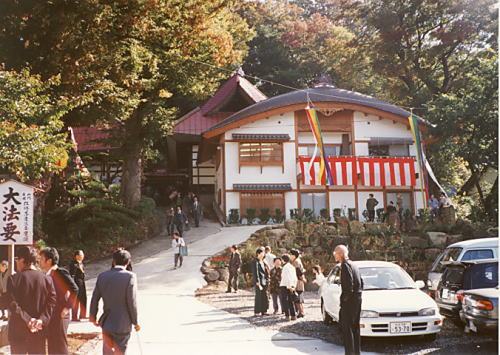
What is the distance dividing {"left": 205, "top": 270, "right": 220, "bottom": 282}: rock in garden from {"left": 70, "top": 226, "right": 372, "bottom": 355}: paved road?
265 millimetres

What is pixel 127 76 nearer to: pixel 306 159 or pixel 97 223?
pixel 97 223

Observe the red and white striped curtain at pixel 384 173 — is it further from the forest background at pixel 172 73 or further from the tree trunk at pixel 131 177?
the tree trunk at pixel 131 177

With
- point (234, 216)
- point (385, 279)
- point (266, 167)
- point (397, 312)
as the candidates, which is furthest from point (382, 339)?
point (266, 167)

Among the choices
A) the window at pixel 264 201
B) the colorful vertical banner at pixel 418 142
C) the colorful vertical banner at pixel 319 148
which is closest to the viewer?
the colorful vertical banner at pixel 418 142

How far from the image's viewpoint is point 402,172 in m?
26.0

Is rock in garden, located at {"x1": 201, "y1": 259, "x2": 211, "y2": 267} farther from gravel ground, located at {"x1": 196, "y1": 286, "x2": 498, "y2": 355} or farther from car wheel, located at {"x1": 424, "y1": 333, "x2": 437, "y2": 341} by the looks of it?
car wheel, located at {"x1": 424, "y1": 333, "x2": 437, "y2": 341}

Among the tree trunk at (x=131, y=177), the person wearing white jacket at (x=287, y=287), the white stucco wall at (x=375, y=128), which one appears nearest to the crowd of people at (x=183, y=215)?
the tree trunk at (x=131, y=177)

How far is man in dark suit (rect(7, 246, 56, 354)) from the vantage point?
18.7 feet

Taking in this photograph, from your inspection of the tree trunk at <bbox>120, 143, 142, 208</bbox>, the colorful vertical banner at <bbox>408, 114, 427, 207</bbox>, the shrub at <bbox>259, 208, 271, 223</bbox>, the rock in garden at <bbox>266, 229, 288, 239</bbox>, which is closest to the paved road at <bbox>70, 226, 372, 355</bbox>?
the rock in garden at <bbox>266, 229, 288, 239</bbox>

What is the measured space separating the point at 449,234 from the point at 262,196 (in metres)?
9.73

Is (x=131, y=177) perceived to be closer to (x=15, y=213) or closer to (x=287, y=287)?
(x=287, y=287)

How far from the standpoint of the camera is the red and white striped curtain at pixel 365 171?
25.4 m

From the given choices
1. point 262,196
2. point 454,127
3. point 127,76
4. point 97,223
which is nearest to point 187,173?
point 262,196

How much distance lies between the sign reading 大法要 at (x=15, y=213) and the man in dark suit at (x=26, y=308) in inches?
109
